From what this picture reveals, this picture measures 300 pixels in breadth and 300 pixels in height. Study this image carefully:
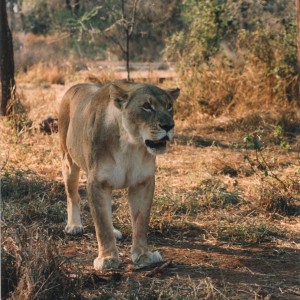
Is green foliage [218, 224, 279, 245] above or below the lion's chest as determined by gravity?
below

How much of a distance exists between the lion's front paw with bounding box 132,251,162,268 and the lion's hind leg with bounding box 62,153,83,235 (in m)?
0.99

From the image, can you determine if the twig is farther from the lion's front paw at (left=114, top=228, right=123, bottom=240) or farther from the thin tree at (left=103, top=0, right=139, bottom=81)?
the thin tree at (left=103, top=0, right=139, bottom=81)

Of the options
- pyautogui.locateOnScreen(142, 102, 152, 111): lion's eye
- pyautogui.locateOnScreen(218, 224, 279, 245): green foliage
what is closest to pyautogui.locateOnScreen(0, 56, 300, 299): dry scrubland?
pyautogui.locateOnScreen(218, 224, 279, 245): green foliage

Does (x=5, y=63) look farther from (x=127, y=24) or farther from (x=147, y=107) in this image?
(x=147, y=107)

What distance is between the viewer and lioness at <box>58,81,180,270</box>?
4973mm

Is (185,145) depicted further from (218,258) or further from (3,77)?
(218,258)

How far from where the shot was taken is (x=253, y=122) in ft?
37.0

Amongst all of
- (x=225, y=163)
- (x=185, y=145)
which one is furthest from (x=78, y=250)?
(x=185, y=145)

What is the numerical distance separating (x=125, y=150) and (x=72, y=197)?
4.49 feet

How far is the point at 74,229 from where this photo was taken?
6195mm

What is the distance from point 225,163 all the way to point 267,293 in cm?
415

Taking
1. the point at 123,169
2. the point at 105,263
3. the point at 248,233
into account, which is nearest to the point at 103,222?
the point at 105,263

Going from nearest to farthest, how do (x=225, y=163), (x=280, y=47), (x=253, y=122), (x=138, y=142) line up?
(x=138, y=142), (x=225, y=163), (x=253, y=122), (x=280, y=47)

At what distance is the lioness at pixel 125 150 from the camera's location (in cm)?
497
